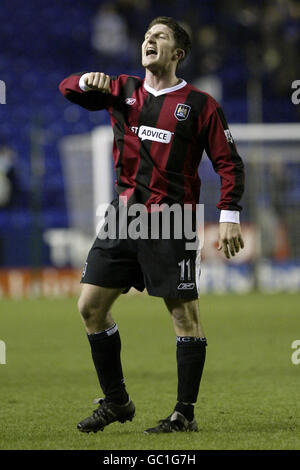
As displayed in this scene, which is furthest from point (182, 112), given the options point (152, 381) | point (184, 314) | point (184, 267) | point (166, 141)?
point (152, 381)

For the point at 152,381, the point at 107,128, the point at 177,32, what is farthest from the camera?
the point at 107,128

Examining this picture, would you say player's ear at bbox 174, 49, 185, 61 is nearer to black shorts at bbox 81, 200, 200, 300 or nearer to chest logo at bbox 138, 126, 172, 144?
chest logo at bbox 138, 126, 172, 144

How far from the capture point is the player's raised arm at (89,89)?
14.9ft

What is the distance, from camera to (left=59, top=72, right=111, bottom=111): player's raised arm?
454 cm

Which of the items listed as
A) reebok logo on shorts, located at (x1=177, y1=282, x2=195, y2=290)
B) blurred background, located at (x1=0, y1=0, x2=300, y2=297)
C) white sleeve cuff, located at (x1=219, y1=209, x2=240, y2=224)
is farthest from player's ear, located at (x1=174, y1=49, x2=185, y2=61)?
blurred background, located at (x1=0, y1=0, x2=300, y2=297)

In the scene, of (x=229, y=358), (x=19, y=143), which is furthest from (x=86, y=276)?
(x=19, y=143)

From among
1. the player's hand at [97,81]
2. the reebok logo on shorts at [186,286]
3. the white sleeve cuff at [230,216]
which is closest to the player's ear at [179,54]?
the player's hand at [97,81]

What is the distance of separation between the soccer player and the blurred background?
9.75 metres

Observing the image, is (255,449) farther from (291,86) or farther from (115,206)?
(291,86)

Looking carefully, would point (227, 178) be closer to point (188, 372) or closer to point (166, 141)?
point (166, 141)

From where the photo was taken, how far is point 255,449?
13.3 feet

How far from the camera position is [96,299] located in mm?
4566

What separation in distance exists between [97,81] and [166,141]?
433mm

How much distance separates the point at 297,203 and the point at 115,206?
36.4ft
